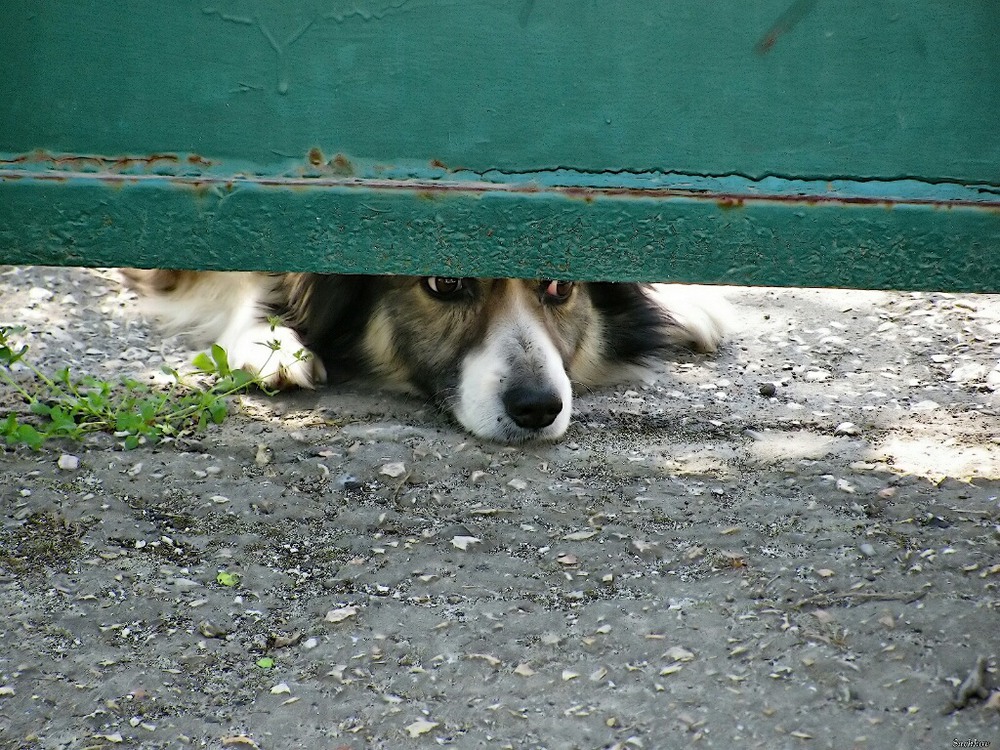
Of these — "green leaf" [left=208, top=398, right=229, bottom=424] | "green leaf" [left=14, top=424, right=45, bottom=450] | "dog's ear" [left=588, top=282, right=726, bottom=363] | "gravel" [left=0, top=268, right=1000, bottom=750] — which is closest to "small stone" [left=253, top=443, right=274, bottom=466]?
"gravel" [left=0, top=268, right=1000, bottom=750]

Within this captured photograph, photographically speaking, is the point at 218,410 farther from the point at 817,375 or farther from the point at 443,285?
the point at 817,375

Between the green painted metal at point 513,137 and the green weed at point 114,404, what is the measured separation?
924mm

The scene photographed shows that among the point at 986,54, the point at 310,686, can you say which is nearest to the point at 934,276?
the point at 986,54

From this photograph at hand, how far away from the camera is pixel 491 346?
3445mm

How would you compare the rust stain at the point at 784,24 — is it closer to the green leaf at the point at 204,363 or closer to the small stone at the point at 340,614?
the small stone at the point at 340,614

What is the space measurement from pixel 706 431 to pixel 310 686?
1655mm

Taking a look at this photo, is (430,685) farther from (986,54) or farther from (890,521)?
(986,54)

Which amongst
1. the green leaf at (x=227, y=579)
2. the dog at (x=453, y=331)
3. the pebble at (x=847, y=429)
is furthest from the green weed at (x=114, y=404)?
the pebble at (x=847, y=429)

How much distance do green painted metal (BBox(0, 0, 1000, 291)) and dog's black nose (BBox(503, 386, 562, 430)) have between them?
40.2 inches

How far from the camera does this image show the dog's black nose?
318 cm

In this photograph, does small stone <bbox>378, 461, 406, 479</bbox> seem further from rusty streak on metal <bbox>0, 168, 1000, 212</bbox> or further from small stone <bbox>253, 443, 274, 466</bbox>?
rusty streak on metal <bbox>0, 168, 1000, 212</bbox>

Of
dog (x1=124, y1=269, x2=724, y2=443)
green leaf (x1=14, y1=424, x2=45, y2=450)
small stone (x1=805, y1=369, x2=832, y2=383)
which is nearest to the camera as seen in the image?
green leaf (x1=14, y1=424, x2=45, y2=450)

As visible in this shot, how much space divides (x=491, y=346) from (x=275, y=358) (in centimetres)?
74

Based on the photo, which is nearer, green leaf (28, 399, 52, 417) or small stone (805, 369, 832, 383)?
green leaf (28, 399, 52, 417)
